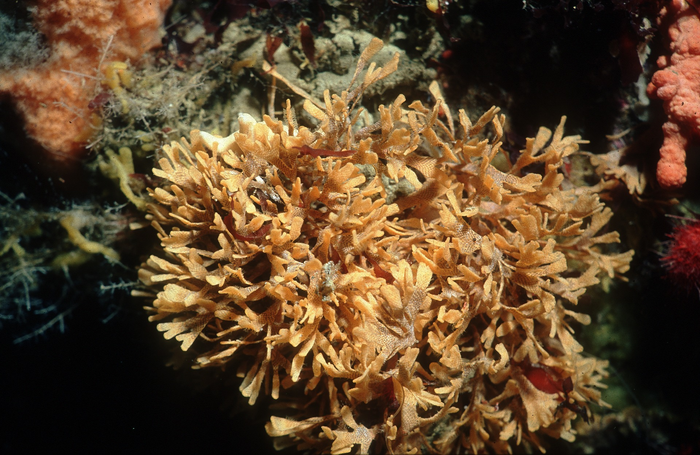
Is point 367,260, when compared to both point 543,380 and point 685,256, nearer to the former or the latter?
point 543,380

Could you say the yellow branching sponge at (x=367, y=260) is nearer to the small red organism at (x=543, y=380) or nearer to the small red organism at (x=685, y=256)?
the small red organism at (x=543, y=380)

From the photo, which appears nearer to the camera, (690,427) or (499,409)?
(499,409)

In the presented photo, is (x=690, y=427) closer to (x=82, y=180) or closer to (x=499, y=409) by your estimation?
(x=499, y=409)

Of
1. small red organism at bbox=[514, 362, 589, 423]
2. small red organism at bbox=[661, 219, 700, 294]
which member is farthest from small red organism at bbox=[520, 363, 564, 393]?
small red organism at bbox=[661, 219, 700, 294]

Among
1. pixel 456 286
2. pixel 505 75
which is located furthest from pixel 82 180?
pixel 505 75

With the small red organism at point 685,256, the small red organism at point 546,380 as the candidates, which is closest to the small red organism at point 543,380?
the small red organism at point 546,380

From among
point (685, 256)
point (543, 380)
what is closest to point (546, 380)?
point (543, 380)
